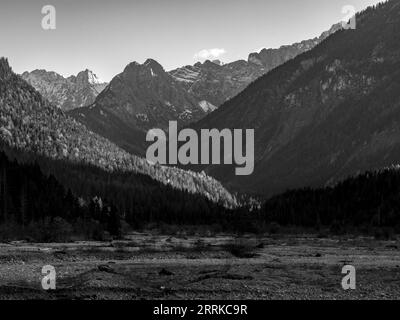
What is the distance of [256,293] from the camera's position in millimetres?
29344

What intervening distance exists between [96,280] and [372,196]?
133491mm

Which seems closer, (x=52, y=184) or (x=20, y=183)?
(x=20, y=183)

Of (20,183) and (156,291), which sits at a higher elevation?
(20,183)

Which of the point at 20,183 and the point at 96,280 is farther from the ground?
the point at 20,183
